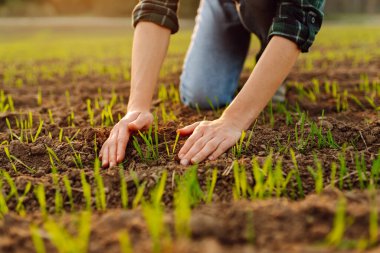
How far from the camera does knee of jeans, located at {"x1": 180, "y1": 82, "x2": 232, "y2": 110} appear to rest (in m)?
2.86

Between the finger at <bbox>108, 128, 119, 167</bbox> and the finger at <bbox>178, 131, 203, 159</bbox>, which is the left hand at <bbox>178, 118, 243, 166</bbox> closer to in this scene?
the finger at <bbox>178, 131, 203, 159</bbox>

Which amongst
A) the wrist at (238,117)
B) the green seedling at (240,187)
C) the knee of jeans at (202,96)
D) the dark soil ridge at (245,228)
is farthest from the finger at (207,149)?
the knee of jeans at (202,96)

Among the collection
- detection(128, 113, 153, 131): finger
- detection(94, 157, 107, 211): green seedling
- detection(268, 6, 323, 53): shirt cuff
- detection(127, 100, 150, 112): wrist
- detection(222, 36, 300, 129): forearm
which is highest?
detection(268, 6, 323, 53): shirt cuff

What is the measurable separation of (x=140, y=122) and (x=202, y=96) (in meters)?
1.00

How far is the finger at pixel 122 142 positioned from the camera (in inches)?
69.5

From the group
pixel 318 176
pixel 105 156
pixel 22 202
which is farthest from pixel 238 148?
pixel 22 202

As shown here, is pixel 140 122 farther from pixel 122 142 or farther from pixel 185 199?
pixel 185 199

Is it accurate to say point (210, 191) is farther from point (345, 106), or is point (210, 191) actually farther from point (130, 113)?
point (345, 106)

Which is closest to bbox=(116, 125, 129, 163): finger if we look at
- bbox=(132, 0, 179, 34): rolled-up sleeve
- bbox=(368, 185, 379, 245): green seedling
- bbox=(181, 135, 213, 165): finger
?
bbox=(181, 135, 213, 165): finger

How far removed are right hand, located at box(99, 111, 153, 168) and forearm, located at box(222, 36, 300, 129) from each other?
0.35 m

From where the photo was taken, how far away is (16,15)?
27.4 metres

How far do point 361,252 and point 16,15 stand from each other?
29380 millimetres

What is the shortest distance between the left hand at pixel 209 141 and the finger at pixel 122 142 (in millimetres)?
227

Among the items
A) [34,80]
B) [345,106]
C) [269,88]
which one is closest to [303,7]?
[269,88]
